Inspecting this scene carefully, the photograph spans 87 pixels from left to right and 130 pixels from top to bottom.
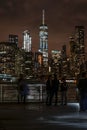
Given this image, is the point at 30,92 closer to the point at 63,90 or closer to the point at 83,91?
the point at 63,90

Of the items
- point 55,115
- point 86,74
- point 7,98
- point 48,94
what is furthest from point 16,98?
point 55,115

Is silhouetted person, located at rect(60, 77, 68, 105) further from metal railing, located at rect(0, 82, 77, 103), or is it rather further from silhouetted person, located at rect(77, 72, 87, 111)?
silhouetted person, located at rect(77, 72, 87, 111)

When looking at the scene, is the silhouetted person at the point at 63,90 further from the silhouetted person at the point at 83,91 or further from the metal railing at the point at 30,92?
the silhouetted person at the point at 83,91

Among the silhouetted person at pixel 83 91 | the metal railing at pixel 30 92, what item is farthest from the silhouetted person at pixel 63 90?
the silhouetted person at pixel 83 91

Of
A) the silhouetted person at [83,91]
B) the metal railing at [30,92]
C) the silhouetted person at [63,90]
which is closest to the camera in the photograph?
the silhouetted person at [83,91]

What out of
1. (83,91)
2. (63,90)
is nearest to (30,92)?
(63,90)

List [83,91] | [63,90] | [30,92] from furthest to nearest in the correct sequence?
[30,92] → [63,90] → [83,91]

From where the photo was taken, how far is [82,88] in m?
23.1

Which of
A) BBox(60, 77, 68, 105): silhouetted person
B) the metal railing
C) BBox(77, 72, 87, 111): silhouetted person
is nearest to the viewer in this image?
BBox(77, 72, 87, 111): silhouetted person

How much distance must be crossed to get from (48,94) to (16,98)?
345 cm

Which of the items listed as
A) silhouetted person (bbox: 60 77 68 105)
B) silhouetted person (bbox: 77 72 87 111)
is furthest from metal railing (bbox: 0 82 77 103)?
silhouetted person (bbox: 77 72 87 111)

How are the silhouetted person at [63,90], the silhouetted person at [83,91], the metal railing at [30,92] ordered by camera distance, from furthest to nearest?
the metal railing at [30,92], the silhouetted person at [63,90], the silhouetted person at [83,91]

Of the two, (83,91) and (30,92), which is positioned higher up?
(83,91)

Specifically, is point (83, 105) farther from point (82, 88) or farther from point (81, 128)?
point (81, 128)
